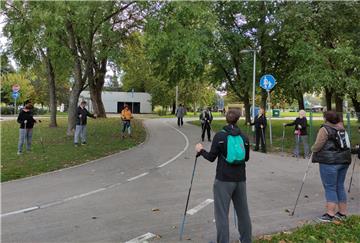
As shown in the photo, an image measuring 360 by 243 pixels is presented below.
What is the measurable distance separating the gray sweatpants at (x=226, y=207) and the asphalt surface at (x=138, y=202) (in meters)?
0.54

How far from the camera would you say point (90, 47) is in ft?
62.1

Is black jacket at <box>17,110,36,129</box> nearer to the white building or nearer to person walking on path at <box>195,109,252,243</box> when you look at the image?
person walking on path at <box>195,109,252,243</box>

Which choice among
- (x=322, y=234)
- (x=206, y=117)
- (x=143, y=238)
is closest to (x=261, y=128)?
(x=206, y=117)

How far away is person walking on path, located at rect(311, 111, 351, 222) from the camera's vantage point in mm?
6633

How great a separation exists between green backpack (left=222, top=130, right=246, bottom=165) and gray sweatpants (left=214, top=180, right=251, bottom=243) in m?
0.29

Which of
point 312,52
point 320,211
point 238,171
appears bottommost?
point 320,211

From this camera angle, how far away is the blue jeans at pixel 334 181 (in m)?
6.66

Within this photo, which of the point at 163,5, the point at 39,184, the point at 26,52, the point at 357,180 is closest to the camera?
the point at 39,184

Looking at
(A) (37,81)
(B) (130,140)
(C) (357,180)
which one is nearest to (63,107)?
(A) (37,81)

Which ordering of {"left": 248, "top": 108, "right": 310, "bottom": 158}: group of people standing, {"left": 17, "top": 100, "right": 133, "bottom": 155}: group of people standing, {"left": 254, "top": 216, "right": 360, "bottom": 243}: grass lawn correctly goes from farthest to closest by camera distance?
1. {"left": 248, "top": 108, "right": 310, "bottom": 158}: group of people standing
2. {"left": 17, "top": 100, "right": 133, "bottom": 155}: group of people standing
3. {"left": 254, "top": 216, "right": 360, "bottom": 243}: grass lawn

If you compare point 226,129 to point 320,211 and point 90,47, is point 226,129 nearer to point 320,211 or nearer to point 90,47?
point 320,211

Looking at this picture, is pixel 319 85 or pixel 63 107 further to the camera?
pixel 63 107

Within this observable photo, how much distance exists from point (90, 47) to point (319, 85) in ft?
34.7

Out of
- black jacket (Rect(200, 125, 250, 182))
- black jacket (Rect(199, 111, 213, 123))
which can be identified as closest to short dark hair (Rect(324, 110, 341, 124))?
black jacket (Rect(200, 125, 250, 182))
